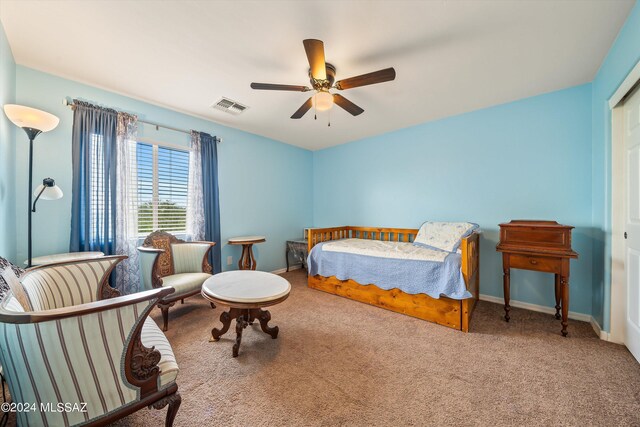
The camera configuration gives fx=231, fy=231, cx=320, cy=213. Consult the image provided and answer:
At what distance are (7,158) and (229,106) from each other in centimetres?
194

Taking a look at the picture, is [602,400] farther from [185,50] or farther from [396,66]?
[185,50]

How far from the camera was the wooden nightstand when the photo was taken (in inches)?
80.4

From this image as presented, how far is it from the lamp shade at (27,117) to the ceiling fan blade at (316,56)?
203 cm

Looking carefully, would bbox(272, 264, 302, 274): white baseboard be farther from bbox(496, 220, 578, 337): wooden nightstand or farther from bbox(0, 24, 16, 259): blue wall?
bbox(496, 220, 578, 337): wooden nightstand

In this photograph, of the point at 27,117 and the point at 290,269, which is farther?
the point at 290,269

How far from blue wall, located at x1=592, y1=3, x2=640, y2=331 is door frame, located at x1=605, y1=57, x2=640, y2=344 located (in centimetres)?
6

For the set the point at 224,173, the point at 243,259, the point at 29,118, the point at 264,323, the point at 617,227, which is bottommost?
the point at 264,323

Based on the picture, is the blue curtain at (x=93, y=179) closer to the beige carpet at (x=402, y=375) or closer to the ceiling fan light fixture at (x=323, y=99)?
the beige carpet at (x=402, y=375)

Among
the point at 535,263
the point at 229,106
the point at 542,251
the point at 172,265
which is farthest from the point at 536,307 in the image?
the point at 229,106

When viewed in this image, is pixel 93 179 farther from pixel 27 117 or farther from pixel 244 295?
pixel 244 295

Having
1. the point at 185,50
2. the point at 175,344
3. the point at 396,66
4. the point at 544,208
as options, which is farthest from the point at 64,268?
the point at 544,208

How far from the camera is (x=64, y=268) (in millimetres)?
1516

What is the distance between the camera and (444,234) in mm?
2859

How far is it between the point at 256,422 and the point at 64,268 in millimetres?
1559
